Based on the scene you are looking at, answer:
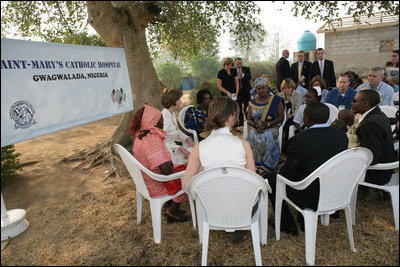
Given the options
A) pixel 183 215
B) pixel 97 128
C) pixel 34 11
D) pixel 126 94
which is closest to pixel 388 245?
pixel 183 215

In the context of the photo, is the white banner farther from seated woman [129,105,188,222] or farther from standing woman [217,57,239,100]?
standing woman [217,57,239,100]

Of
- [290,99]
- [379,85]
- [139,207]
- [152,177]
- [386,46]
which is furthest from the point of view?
[386,46]

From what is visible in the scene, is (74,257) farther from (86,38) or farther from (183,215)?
(86,38)

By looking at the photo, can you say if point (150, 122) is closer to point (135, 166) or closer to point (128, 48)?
point (135, 166)

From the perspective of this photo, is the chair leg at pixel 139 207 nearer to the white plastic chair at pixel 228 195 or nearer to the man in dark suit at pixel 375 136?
the white plastic chair at pixel 228 195

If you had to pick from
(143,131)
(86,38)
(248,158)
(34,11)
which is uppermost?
(34,11)

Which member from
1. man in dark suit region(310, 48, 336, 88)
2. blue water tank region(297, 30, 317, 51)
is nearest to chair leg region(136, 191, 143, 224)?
man in dark suit region(310, 48, 336, 88)

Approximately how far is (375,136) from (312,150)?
88cm

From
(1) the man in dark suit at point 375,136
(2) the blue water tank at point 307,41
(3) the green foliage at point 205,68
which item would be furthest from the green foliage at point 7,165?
(2) the blue water tank at point 307,41

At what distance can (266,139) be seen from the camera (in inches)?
164

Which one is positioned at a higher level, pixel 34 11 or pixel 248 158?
pixel 34 11

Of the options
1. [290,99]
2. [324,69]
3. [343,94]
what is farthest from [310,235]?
[324,69]

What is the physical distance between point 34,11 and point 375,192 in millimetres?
6041

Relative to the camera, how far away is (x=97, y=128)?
32.5 feet
